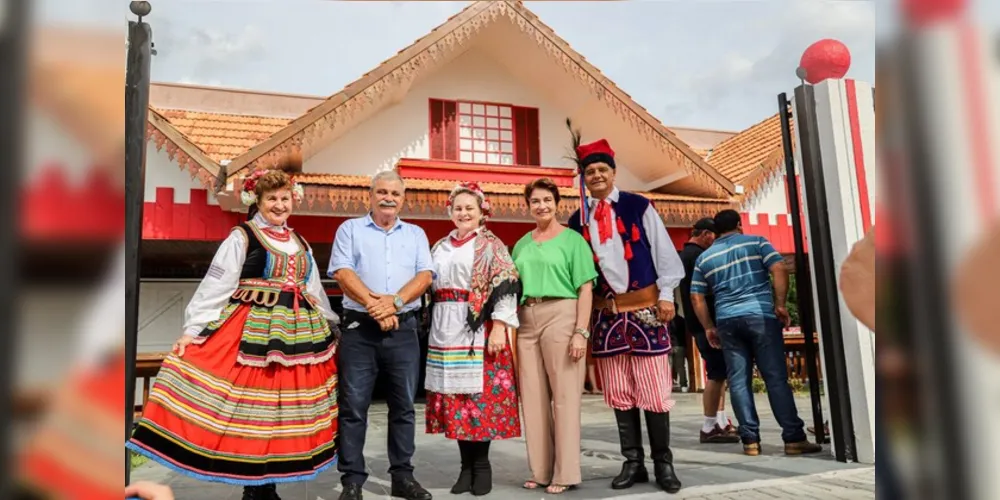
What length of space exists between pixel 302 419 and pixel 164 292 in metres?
6.67

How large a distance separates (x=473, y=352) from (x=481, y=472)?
61 cm

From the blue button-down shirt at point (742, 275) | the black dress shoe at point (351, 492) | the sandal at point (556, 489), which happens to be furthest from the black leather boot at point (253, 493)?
the blue button-down shirt at point (742, 275)

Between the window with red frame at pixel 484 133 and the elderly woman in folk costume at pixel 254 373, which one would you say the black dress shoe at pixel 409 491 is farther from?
the window with red frame at pixel 484 133

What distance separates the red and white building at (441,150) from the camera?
6719mm

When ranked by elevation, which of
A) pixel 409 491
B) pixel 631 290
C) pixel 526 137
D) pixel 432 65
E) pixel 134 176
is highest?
pixel 432 65

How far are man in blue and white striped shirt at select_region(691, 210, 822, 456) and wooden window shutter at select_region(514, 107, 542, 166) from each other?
433 cm

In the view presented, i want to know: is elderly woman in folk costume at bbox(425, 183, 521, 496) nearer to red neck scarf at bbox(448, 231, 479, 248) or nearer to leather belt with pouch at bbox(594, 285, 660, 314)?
red neck scarf at bbox(448, 231, 479, 248)

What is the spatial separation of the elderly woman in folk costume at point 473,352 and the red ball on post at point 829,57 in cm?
223

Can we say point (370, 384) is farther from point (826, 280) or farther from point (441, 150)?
point (441, 150)

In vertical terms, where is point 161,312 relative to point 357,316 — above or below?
above

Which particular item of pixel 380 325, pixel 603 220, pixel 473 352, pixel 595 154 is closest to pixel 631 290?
pixel 603 220

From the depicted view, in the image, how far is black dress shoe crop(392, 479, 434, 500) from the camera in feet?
9.77

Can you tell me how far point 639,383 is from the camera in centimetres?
318

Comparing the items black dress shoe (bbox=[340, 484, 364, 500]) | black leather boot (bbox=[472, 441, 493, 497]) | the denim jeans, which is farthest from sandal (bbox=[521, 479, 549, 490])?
the denim jeans
